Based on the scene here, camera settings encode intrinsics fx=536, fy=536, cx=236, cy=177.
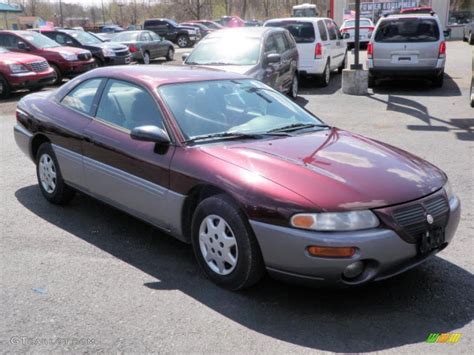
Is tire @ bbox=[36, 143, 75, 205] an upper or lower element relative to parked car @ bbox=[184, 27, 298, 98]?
lower

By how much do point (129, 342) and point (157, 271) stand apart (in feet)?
3.15

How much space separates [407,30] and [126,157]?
10.5 meters

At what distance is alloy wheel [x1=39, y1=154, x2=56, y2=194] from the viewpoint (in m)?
5.35

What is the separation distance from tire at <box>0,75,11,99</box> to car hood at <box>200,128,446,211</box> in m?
11.1

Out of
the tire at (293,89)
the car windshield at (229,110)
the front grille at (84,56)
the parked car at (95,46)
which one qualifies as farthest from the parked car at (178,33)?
the car windshield at (229,110)

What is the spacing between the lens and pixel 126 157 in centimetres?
430

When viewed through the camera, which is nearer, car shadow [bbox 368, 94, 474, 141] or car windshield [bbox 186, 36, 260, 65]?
car shadow [bbox 368, 94, 474, 141]

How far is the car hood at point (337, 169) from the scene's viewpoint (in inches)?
130

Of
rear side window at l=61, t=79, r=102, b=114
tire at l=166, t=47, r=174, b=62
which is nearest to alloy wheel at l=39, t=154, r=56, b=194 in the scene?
rear side window at l=61, t=79, r=102, b=114

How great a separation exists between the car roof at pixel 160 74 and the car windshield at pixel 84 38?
14343 millimetres

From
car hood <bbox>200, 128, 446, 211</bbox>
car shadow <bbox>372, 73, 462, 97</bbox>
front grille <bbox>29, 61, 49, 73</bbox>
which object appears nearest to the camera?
car hood <bbox>200, 128, 446, 211</bbox>

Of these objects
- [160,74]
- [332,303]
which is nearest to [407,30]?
[160,74]

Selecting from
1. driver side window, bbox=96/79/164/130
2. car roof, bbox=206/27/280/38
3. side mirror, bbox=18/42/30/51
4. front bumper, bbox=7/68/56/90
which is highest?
car roof, bbox=206/27/280/38

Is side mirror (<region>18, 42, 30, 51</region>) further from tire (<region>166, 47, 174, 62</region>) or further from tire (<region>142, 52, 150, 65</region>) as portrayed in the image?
tire (<region>166, 47, 174, 62</region>)
